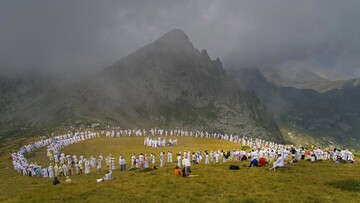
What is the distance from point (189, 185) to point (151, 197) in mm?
5374

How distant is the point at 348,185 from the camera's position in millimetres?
34562

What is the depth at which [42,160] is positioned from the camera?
229ft

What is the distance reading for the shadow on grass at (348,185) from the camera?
3369cm

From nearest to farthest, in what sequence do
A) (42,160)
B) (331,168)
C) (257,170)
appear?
(257,170)
(331,168)
(42,160)

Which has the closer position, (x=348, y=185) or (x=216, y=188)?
(x=216, y=188)

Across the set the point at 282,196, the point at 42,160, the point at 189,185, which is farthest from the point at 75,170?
the point at 282,196

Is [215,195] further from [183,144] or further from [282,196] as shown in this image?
[183,144]

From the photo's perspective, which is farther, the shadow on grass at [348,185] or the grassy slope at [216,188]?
the shadow on grass at [348,185]

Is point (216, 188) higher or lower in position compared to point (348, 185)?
lower

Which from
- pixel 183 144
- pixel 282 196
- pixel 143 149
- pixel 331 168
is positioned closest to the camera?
pixel 282 196

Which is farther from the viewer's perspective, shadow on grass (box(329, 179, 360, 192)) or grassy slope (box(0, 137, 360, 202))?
shadow on grass (box(329, 179, 360, 192))

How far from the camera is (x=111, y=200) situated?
102 ft

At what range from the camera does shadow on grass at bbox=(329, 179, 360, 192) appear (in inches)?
1327

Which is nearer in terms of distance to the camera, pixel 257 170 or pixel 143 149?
pixel 257 170
